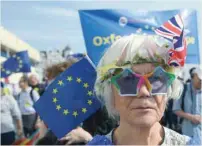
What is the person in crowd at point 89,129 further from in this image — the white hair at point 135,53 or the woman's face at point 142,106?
the woman's face at point 142,106

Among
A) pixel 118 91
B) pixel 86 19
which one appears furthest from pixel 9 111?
pixel 118 91

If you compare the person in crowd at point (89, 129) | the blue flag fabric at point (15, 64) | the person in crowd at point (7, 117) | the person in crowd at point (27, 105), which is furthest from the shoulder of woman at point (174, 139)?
the blue flag fabric at point (15, 64)

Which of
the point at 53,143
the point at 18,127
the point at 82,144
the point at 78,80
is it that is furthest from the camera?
the point at 18,127

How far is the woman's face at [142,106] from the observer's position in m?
1.78

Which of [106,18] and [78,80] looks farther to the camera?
[106,18]

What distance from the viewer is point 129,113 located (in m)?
1.80

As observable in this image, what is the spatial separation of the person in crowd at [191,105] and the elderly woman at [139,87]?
358 cm

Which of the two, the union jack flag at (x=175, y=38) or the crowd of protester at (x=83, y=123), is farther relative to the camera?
the crowd of protester at (x=83, y=123)

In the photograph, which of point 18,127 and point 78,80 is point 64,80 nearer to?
point 78,80

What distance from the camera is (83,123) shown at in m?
3.41

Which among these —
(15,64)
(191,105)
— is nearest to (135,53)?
(191,105)

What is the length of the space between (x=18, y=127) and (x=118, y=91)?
5.80 m

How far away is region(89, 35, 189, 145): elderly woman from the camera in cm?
179

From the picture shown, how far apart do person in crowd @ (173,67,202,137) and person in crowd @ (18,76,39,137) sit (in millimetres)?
3518
